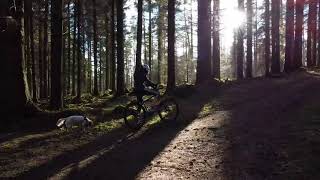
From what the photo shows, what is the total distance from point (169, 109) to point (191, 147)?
4091mm

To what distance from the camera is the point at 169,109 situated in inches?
583

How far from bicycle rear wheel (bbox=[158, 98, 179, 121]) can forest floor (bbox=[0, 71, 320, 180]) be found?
1.28 ft

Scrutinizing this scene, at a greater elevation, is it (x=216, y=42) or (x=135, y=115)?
(x=216, y=42)

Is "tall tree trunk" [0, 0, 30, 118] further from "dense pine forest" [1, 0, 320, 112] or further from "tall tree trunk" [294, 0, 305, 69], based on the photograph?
"tall tree trunk" [294, 0, 305, 69]

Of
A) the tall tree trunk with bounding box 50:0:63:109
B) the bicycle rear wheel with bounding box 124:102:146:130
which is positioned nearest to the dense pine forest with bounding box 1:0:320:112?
the tall tree trunk with bounding box 50:0:63:109

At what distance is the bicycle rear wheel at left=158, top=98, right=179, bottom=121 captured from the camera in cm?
1470

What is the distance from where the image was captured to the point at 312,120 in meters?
12.3

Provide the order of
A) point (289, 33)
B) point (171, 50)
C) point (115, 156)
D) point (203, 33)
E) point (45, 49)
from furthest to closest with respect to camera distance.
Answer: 1. point (45, 49)
2. point (289, 33)
3. point (171, 50)
4. point (203, 33)
5. point (115, 156)

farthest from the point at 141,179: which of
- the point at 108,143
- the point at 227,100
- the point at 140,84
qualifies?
the point at 227,100

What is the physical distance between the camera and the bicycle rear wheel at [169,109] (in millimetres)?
14703

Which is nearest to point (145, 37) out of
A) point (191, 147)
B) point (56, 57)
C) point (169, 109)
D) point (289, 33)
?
point (289, 33)

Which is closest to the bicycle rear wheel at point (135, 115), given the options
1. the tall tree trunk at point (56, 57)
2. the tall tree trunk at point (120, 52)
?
the tall tree trunk at point (56, 57)

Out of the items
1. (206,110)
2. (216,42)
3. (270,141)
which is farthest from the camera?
(216,42)

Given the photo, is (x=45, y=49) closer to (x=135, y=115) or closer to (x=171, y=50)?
(x=171, y=50)
